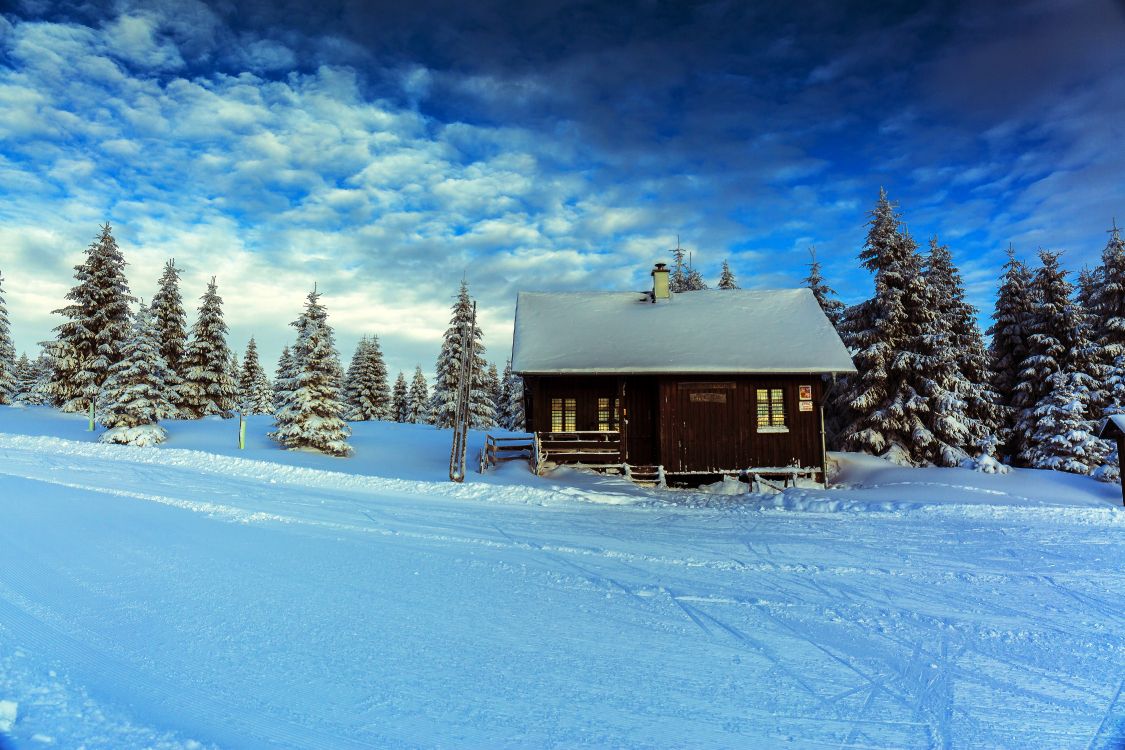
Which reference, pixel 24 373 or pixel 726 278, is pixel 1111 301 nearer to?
pixel 726 278

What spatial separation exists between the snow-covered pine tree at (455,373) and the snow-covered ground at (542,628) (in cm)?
2518

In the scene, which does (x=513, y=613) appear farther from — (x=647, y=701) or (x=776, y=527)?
(x=776, y=527)

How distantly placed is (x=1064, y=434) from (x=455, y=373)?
29.7 m

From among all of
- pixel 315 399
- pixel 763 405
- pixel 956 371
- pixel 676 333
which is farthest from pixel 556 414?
pixel 956 371

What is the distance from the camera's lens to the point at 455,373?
36.7 m

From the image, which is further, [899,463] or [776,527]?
[899,463]

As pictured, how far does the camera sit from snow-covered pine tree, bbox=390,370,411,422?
2247 inches

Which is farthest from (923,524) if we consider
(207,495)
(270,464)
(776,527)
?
(270,464)

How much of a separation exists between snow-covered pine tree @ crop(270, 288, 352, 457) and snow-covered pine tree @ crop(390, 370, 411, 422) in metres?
32.8

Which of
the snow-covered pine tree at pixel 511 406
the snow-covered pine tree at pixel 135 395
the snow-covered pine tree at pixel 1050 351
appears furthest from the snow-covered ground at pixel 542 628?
the snow-covered pine tree at pixel 511 406

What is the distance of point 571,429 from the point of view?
20.1m

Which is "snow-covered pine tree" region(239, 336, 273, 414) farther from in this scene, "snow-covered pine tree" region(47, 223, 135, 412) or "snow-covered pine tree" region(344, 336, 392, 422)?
"snow-covered pine tree" region(47, 223, 135, 412)

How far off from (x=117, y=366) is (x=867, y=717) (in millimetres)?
29585

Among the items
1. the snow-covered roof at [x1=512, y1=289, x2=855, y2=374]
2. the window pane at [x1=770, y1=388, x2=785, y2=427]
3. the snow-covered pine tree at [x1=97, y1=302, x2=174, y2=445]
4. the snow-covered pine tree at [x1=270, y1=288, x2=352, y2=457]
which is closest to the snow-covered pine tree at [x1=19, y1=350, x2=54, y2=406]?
the snow-covered pine tree at [x1=97, y1=302, x2=174, y2=445]
